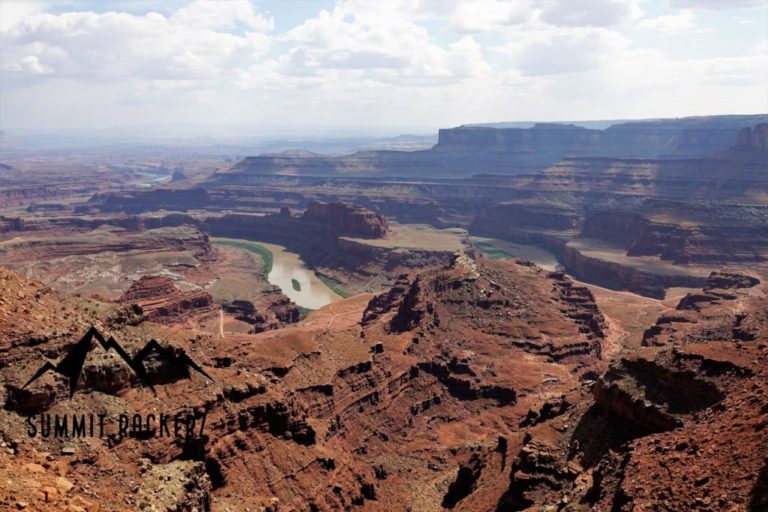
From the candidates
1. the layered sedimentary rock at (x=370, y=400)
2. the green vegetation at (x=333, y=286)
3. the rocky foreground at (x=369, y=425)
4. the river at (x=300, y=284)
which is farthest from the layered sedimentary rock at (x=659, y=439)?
the green vegetation at (x=333, y=286)

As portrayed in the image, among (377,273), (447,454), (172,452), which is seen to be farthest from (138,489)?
(377,273)

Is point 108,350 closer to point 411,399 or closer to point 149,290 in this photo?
point 411,399

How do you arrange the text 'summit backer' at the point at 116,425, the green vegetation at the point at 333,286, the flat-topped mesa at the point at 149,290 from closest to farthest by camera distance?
1. the text 'summit backer' at the point at 116,425
2. the flat-topped mesa at the point at 149,290
3. the green vegetation at the point at 333,286

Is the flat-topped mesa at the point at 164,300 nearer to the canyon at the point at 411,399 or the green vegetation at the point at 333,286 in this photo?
the canyon at the point at 411,399

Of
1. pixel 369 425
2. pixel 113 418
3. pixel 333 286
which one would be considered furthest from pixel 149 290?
pixel 113 418

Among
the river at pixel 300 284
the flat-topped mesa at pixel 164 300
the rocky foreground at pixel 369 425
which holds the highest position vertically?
the rocky foreground at pixel 369 425

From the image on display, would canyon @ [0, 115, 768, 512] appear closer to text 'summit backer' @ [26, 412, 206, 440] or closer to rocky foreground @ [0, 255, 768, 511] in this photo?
rocky foreground @ [0, 255, 768, 511]

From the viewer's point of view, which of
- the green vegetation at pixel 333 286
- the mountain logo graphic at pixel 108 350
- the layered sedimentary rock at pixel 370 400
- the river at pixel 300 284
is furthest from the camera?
the green vegetation at pixel 333 286

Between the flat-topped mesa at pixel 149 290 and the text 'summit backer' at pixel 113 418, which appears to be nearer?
the text 'summit backer' at pixel 113 418
